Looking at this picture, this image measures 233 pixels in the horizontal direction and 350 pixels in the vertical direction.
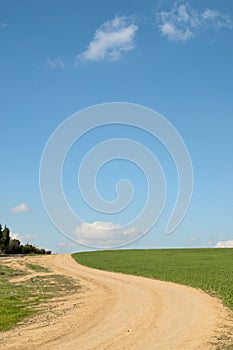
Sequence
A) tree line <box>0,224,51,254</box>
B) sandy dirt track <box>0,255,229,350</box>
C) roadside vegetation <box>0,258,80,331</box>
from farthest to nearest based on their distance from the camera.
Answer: tree line <box>0,224,51,254</box>, roadside vegetation <box>0,258,80,331</box>, sandy dirt track <box>0,255,229,350</box>

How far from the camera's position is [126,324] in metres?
19.9

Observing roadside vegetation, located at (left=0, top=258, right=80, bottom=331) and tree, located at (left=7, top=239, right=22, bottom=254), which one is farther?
tree, located at (left=7, top=239, right=22, bottom=254)

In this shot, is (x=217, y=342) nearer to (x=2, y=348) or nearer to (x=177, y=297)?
(x=2, y=348)

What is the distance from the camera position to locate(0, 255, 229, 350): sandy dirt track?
16203mm

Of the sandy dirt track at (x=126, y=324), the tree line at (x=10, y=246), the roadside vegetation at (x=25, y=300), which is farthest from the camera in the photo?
the tree line at (x=10, y=246)

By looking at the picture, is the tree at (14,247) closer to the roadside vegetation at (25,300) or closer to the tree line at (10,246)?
the tree line at (10,246)

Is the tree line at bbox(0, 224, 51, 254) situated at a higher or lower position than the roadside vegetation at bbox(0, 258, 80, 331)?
higher

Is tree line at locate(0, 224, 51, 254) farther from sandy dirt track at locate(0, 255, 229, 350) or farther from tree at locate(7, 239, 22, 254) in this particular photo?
sandy dirt track at locate(0, 255, 229, 350)

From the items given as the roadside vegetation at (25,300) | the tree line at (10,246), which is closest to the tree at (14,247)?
the tree line at (10,246)

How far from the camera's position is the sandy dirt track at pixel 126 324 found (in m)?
16.2

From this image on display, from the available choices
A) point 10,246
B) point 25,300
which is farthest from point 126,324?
point 10,246

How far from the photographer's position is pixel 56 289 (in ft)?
123

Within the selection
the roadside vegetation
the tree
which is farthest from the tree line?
the roadside vegetation

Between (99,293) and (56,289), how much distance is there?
5.12m
